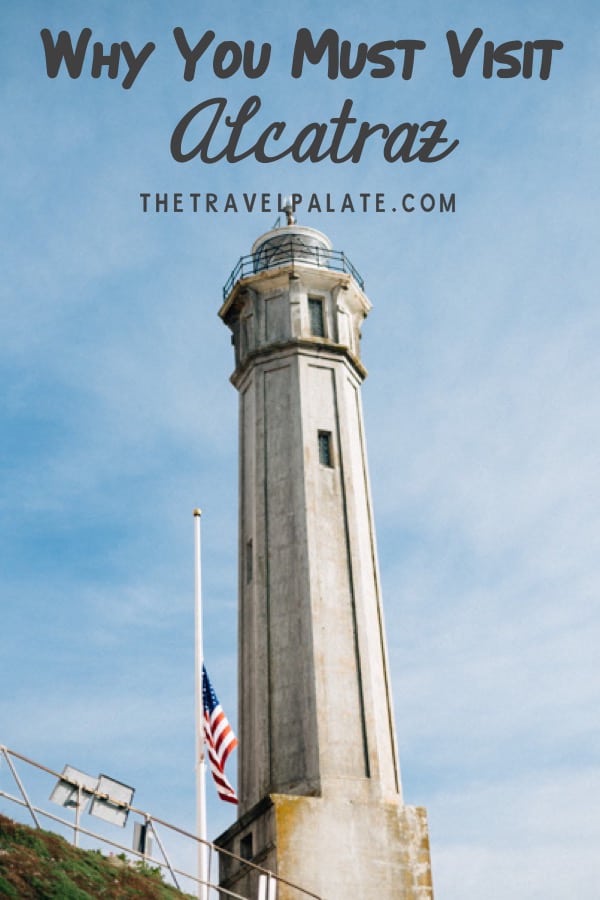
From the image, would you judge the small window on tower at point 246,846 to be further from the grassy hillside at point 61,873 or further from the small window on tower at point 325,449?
the small window on tower at point 325,449

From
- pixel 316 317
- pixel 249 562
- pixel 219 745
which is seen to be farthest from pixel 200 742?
pixel 316 317

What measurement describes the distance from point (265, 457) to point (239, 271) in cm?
792

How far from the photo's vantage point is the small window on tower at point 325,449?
32.0 meters

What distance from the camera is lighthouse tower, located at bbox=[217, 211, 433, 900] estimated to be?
25328 millimetres

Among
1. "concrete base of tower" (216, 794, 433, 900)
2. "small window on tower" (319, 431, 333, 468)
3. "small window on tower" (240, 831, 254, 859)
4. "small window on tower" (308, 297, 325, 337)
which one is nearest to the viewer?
"concrete base of tower" (216, 794, 433, 900)

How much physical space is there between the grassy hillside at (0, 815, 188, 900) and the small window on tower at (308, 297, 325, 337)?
17.6m

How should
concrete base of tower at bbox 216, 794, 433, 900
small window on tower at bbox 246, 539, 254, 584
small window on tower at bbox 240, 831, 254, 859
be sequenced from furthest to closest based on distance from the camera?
small window on tower at bbox 246, 539, 254, 584
small window on tower at bbox 240, 831, 254, 859
concrete base of tower at bbox 216, 794, 433, 900

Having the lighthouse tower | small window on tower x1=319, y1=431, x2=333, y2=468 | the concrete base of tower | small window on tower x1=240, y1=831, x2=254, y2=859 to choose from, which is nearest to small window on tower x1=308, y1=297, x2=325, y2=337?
the lighthouse tower

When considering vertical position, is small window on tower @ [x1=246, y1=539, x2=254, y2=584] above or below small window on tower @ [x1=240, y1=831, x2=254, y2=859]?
above

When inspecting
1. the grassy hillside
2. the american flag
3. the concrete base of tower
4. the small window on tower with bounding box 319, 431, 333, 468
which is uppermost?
the small window on tower with bounding box 319, 431, 333, 468

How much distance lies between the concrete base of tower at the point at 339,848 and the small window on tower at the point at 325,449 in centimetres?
1024

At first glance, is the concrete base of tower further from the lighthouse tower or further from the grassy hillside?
the grassy hillside

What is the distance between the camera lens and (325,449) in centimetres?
3234

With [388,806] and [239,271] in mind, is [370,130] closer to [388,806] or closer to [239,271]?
[239,271]
